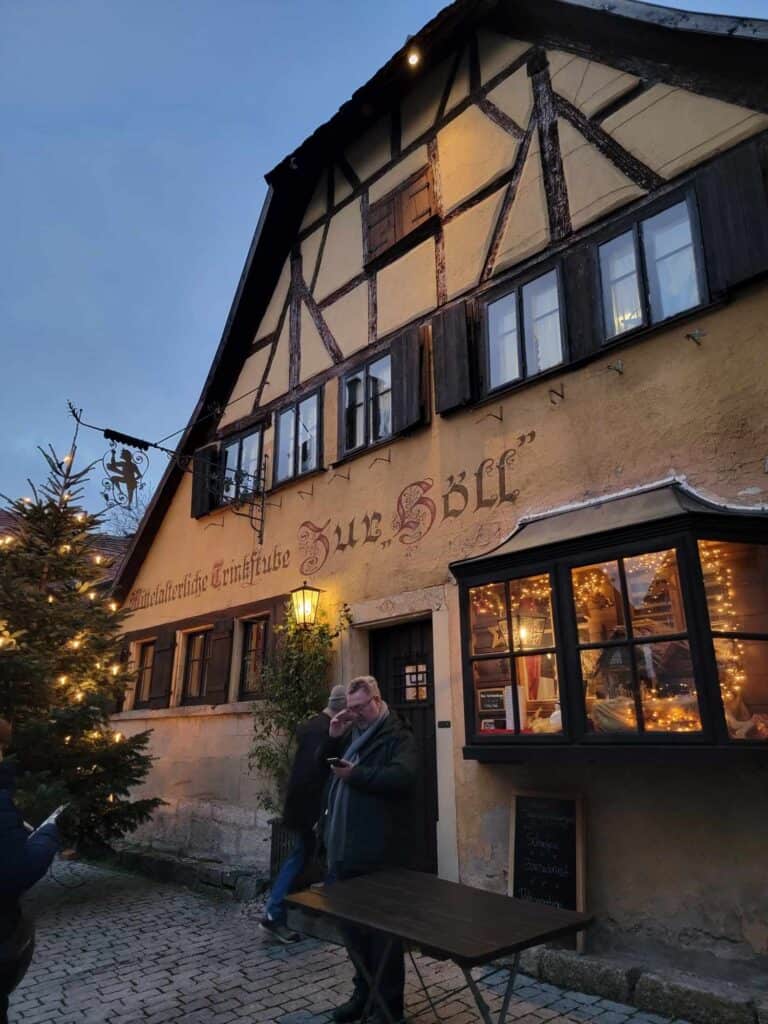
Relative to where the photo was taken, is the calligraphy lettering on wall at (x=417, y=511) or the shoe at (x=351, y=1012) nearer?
the shoe at (x=351, y=1012)

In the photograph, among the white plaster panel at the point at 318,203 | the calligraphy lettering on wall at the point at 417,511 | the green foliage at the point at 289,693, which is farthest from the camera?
the white plaster panel at the point at 318,203

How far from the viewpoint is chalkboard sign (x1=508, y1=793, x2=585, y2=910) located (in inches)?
165

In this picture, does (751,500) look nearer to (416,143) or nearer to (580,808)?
(580,808)

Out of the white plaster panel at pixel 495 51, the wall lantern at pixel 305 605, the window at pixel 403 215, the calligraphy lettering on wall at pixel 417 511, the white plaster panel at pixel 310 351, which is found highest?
the white plaster panel at pixel 495 51

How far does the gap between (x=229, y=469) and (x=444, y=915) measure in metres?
6.69

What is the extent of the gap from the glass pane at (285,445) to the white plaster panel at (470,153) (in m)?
2.94

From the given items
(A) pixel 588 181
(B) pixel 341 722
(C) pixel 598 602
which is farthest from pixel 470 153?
(B) pixel 341 722

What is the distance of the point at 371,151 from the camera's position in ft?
26.3

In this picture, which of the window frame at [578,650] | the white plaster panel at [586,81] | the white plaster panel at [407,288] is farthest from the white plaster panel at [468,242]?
the window frame at [578,650]

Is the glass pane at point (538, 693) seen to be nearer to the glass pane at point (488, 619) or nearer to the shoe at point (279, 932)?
the glass pane at point (488, 619)

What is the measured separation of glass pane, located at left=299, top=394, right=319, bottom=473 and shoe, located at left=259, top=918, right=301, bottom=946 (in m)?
4.31

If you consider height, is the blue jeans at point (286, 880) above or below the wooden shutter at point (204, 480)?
below

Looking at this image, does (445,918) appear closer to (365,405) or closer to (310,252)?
(365,405)

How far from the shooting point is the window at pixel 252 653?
7594mm
